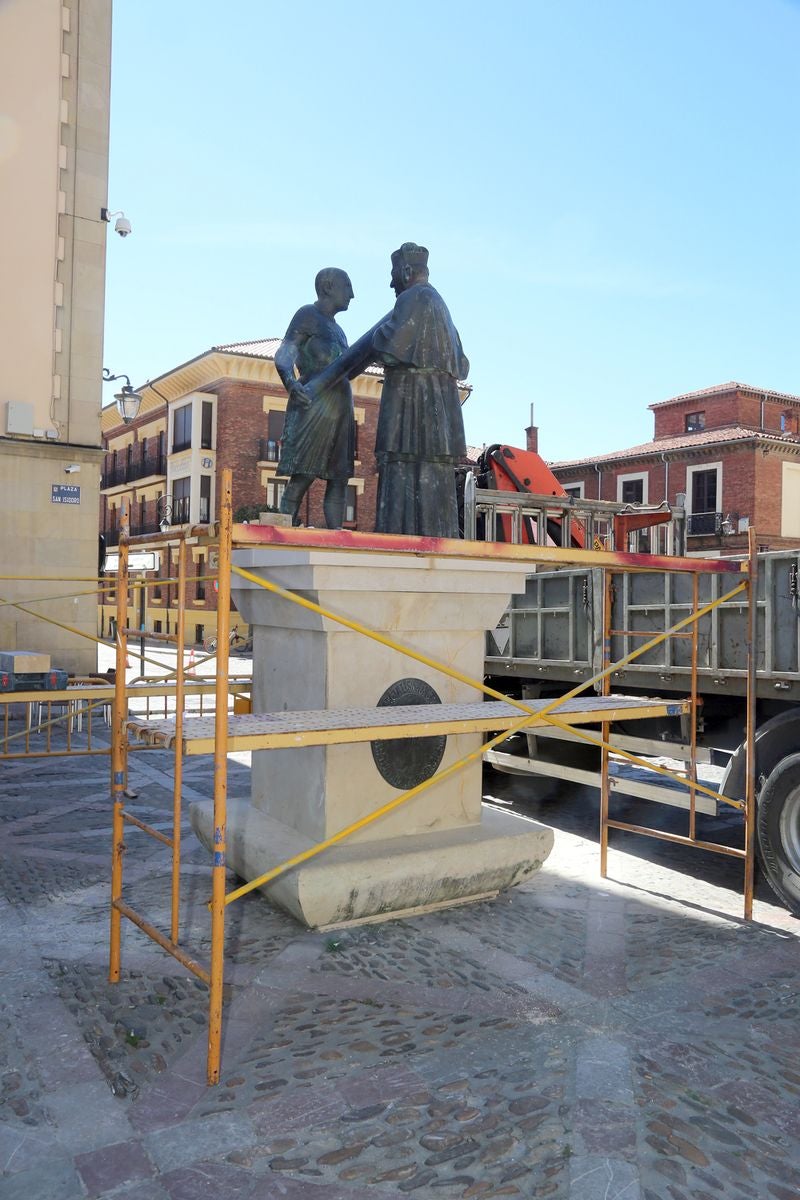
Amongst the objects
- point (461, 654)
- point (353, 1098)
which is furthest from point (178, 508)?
point (353, 1098)

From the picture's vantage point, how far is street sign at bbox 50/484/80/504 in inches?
615

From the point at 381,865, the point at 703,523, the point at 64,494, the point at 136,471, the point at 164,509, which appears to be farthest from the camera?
the point at 136,471

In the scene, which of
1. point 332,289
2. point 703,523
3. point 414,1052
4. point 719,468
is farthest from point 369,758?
point 719,468

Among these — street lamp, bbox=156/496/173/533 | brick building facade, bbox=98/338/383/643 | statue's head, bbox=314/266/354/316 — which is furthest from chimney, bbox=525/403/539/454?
statue's head, bbox=314/266/354/316

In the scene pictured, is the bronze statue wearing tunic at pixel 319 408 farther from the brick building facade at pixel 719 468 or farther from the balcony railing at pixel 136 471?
the balcony railing at pixel 136 471

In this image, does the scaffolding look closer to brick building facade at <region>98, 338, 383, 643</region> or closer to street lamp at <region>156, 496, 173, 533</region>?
brick building facade at <region>98, 338, 383, 643</region>

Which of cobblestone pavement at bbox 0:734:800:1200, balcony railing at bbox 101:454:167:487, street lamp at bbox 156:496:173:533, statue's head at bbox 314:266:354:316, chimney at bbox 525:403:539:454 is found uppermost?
chimney at bbox 525:403:539:454

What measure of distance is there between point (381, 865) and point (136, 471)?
39.8 metres

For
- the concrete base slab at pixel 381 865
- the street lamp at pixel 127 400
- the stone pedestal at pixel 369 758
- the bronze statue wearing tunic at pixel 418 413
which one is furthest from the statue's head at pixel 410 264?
the street lamp at pixel 127 400

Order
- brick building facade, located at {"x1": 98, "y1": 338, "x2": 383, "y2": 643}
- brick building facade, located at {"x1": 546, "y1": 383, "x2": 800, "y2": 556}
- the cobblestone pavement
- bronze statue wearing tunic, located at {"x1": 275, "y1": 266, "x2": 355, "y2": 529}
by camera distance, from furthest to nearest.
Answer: brick building facade, located at {"x1": 98, "y1": 338, "x2": 383, "y2": 643}, brick building facade, located at {"x1": 546, "y1": 383, "x2": 800, "y2": 556}, bronze statue wearing tunic, located at {"x1": 275, "y1": 266, "x2": 355, "y2": 529}, the cobblestone pavement

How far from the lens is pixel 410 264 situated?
20.4 ft

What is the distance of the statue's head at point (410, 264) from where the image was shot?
20.4ft

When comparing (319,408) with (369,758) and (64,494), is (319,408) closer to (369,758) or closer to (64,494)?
(369,758)

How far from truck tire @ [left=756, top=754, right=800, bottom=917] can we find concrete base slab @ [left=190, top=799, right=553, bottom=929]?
1341 mm
